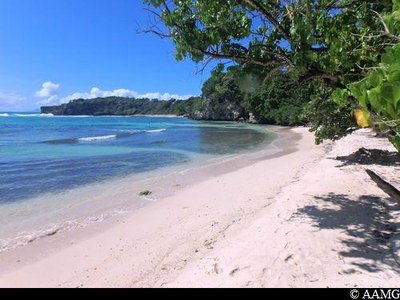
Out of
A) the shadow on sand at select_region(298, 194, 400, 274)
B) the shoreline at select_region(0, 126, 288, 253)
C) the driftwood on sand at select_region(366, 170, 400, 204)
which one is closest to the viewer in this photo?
the shadow on sand at select_region(298, 194, 400, 274)

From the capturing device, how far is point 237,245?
6117mm

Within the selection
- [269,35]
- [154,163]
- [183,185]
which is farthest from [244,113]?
[269,35]

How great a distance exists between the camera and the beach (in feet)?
16.2

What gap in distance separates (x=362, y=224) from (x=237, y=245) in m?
2.32

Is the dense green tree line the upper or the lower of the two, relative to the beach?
upper

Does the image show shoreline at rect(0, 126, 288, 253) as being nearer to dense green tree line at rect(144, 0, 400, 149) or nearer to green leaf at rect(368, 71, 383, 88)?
dense green tree line at rect(144, 0, 400, 149)

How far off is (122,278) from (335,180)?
703cm

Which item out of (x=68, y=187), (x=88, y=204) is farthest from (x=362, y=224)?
(x=68, y=187)

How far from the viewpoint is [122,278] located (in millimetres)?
5562
